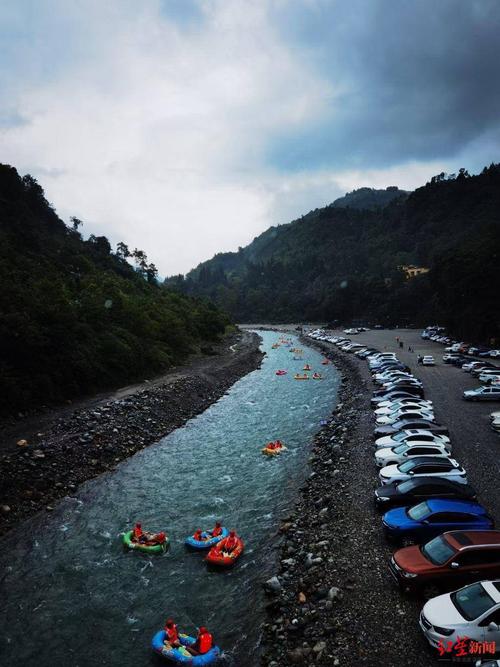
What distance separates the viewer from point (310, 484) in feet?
68.8

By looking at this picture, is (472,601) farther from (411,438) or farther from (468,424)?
(468,424)

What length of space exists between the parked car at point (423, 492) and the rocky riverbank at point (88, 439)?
15144 mm

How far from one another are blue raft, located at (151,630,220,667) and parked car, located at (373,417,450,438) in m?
16.8

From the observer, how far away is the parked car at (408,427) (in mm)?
24250

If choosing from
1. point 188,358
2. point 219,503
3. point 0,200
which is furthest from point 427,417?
point 0,200

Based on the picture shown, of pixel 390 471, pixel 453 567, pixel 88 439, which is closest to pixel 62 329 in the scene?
pixel 88 439

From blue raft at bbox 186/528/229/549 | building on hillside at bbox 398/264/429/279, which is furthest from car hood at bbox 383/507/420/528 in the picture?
building on hillside at bbox 398/264/429/279

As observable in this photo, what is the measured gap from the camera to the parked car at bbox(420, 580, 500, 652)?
350 inches

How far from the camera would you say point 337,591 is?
12008mm

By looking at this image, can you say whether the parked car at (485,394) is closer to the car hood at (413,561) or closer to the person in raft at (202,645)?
the car hood at (413,561)

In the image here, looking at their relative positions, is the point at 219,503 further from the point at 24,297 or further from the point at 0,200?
the point at 0,200

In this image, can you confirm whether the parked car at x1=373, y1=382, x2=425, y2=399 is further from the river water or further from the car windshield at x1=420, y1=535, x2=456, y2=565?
the car windshield at x1=420, y1=535, x2=456, y2=565

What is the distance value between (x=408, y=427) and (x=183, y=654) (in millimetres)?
18149

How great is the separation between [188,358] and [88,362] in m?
25.9
